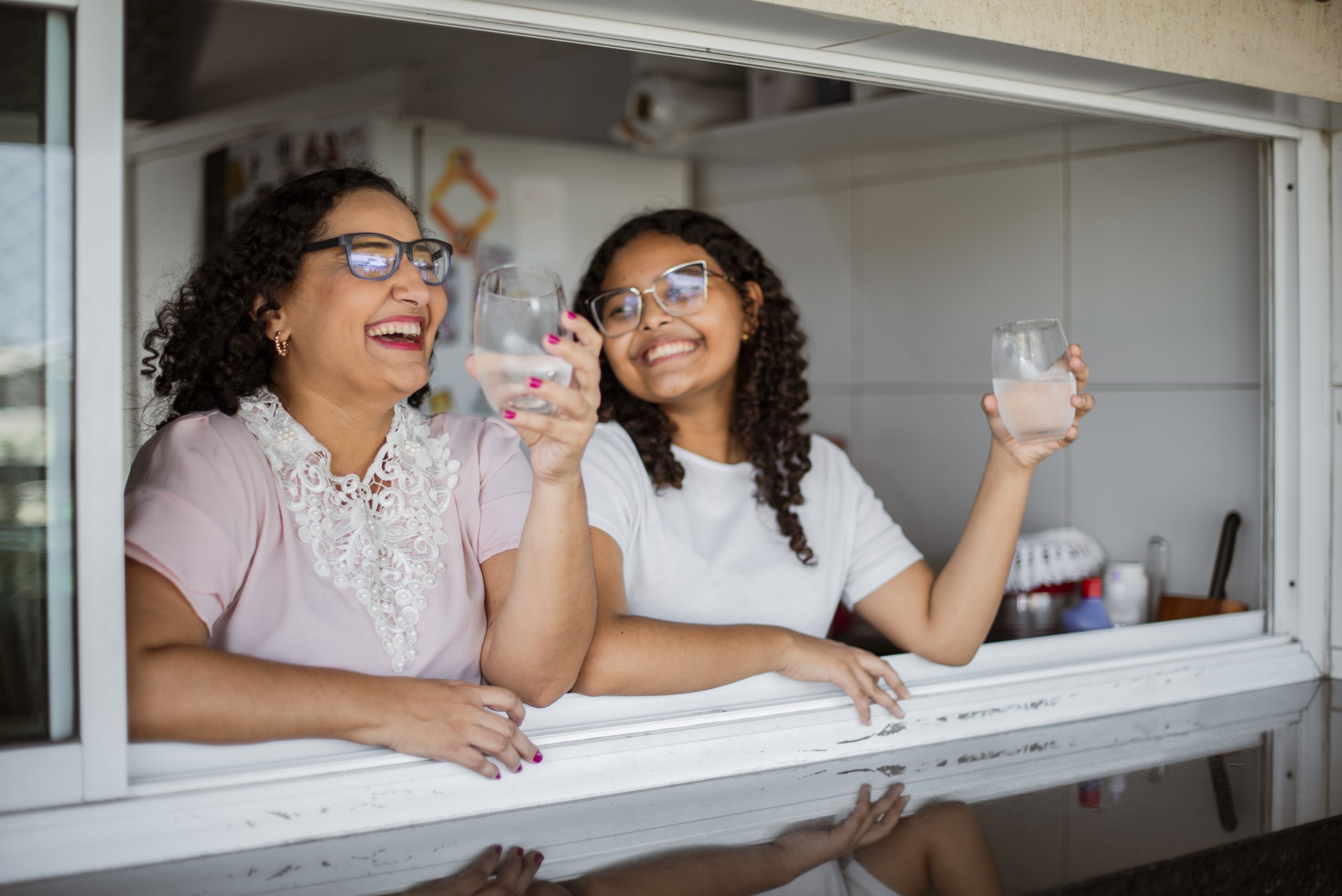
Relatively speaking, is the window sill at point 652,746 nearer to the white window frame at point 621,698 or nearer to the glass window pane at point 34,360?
the white window frame at point 621,698

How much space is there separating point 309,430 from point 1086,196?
5.34ft

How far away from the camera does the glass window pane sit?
955 millimetres

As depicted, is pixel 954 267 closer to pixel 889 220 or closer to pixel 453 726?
pixel 889 220

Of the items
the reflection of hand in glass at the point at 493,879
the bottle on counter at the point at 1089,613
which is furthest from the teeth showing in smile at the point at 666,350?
the bottle on counter at the point at 1089,613

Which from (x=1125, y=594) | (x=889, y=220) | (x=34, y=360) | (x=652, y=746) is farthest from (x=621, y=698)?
(x=889, y=220)

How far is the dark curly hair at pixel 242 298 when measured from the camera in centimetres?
135

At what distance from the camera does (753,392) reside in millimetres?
1835

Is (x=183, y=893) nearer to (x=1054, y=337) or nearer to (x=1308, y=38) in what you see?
(x=1054, y=337)

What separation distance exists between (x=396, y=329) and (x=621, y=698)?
463mm

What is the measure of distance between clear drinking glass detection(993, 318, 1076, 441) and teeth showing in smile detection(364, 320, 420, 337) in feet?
2.07

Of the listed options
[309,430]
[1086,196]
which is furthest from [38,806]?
[1086,196]

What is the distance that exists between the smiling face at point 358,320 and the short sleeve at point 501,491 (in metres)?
0.12

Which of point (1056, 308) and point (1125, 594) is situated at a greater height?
point (1056, 308)

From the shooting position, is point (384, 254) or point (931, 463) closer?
point (384, 254)
